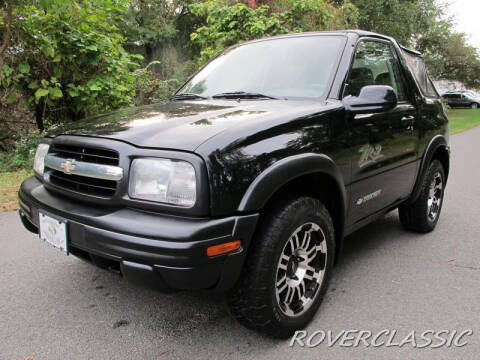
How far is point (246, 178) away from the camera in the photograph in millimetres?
1912

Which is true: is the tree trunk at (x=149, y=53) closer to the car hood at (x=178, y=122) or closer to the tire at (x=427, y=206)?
the tire at (x=427, y=206)

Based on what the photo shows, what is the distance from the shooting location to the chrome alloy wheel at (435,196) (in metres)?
4.02

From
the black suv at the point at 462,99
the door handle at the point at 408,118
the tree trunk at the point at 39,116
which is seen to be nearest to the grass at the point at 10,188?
the tree trunk at the point at 39,116

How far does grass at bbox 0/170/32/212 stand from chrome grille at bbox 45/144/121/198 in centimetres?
298

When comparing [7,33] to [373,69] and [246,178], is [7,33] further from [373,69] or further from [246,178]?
[246,178]

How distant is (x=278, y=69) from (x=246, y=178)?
1333 mm

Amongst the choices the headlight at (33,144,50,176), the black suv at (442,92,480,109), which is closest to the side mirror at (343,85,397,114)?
the headlight at (33,144,50,176)

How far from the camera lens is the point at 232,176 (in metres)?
1.86

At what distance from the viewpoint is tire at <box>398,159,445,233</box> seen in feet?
12.5

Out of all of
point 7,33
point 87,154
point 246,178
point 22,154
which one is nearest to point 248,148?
point 246,178

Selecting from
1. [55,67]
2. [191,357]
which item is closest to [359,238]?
[191,357]

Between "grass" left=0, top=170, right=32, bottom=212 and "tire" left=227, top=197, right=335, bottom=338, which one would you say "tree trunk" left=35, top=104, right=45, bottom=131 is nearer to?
"grass" left=0, top=170, right=32, bottom=212

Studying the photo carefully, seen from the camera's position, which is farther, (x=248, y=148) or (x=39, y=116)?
(x=39, y=116)

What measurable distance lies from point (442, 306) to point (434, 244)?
1.26m
